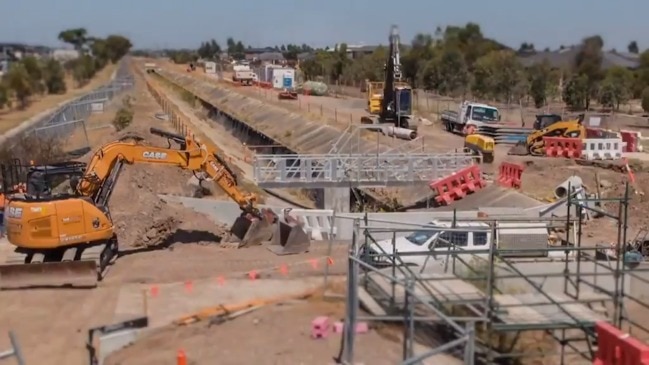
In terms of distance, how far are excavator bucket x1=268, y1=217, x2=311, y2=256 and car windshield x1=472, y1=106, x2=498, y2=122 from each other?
2395 cm

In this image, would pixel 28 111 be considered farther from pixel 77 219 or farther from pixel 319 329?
pixel 319 329

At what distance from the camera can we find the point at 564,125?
39469mm

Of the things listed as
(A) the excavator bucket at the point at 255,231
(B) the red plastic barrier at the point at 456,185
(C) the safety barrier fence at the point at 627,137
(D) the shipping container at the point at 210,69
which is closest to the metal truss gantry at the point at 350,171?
(B) the red plastic barrier at the point at 456,185

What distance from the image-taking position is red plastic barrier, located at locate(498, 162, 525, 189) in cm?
3052

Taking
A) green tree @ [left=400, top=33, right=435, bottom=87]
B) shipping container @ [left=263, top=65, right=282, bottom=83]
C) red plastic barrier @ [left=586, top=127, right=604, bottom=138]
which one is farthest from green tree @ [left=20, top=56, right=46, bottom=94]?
red plastic barrier @ [left=586, top=127, right=604, bottom=138]

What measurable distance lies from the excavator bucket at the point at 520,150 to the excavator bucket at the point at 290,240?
18.4 m

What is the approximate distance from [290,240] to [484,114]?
24.9 meters

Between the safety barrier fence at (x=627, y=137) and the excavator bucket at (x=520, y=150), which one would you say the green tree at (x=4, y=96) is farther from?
the safety barrier fence at (x=627, y=137)

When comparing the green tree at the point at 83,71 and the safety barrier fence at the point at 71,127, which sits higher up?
the green tree at the point at 83,71

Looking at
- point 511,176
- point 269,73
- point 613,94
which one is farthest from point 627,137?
point 269,73

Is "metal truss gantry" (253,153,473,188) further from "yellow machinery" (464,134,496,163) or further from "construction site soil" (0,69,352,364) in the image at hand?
"yellow machinery" (464,134,496,163)

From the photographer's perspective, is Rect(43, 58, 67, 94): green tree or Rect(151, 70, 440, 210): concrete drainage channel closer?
Rect(151, 70, 440, 210): concrete drainage channel

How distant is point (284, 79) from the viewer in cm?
9544

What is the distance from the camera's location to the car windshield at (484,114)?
4612 cm
